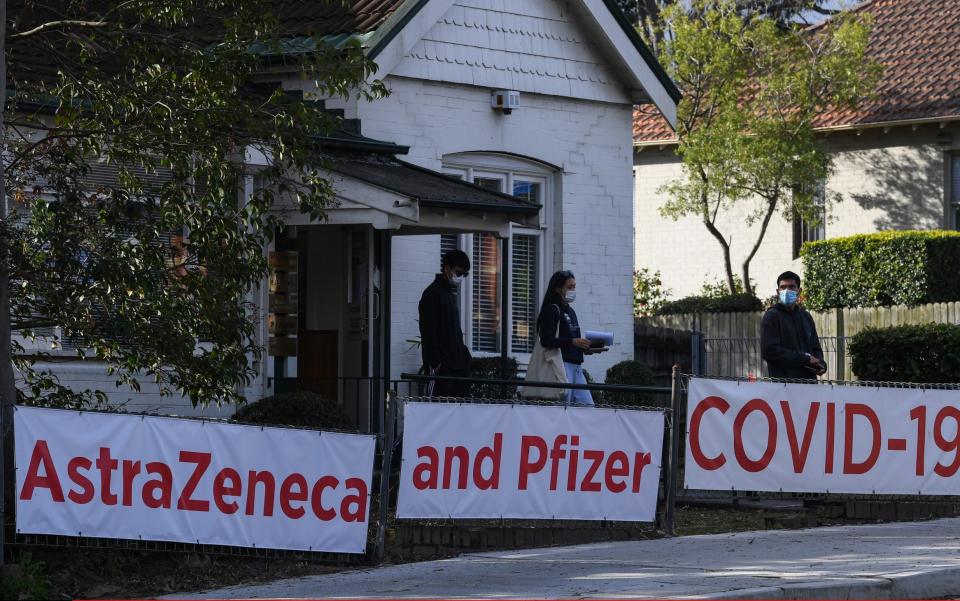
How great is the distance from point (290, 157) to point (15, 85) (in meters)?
2.51

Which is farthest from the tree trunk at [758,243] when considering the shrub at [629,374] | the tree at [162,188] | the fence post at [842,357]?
the tree at [162,188]

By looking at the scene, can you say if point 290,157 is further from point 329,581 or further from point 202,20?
point 329,581

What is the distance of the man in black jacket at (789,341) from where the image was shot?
14625 millimetres

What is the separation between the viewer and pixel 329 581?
32.7 ft

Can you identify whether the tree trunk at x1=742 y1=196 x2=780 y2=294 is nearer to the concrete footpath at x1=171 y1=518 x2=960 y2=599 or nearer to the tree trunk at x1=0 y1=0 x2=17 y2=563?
the concrete footpath at x1=171 y1=518 x2=960 y2=599

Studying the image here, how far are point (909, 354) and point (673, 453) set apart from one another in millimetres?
5851

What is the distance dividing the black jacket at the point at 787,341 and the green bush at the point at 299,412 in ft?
12.3

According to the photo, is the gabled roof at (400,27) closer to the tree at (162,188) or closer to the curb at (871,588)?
the tree at (162,188)

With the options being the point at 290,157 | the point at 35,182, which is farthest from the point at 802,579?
the point at 35,182

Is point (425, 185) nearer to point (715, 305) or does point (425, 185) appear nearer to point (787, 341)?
point (787, 341)

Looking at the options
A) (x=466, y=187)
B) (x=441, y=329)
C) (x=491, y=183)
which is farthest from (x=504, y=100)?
(x=441, y=329)

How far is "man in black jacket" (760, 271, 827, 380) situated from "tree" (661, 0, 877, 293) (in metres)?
14.4

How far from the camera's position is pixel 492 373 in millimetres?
18156

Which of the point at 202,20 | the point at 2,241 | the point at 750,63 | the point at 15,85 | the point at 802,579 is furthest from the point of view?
the point at 750,63
